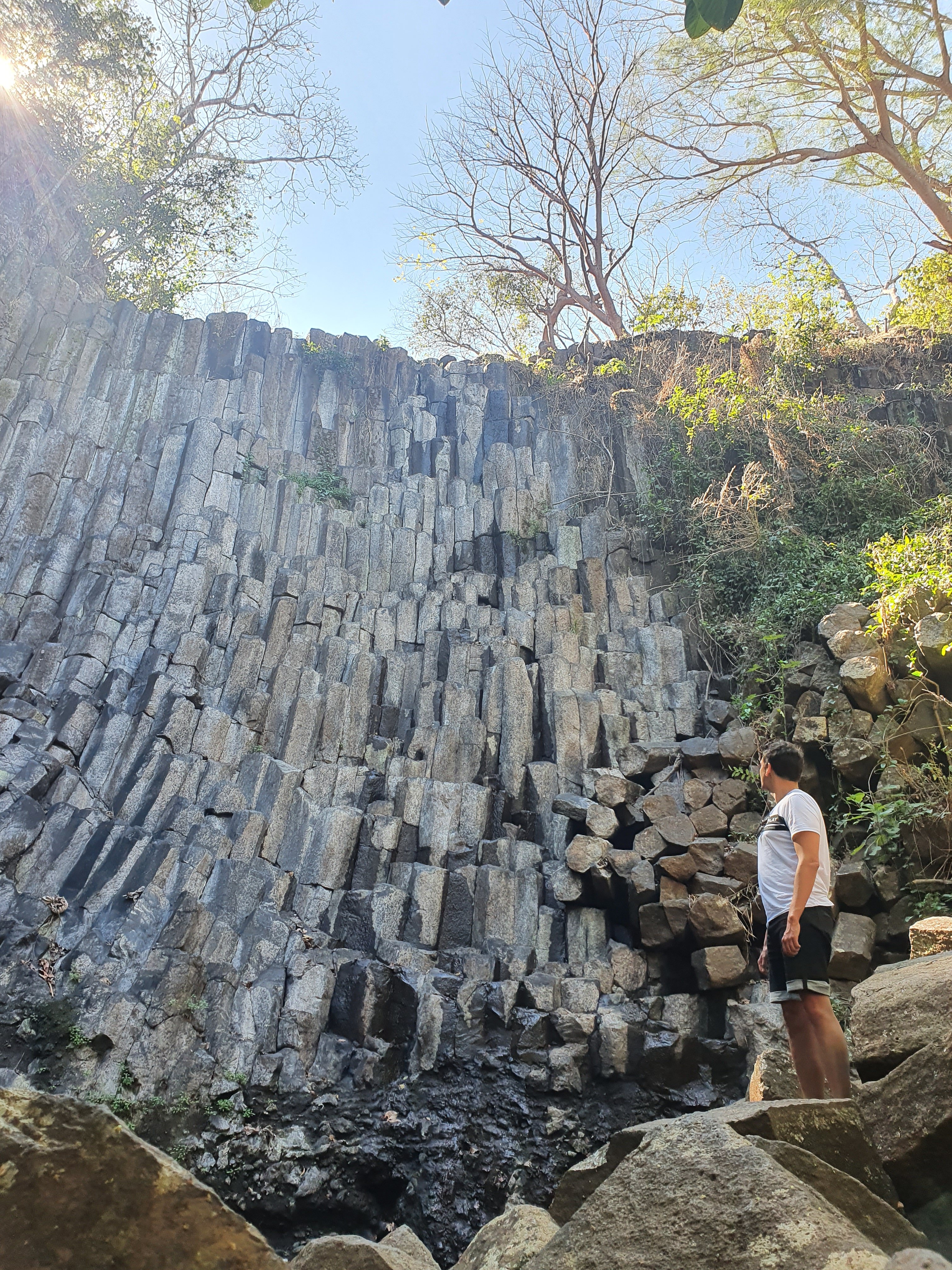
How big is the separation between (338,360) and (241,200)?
3.98m

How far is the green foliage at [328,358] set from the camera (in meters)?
12.4

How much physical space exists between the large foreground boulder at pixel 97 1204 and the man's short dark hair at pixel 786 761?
291 cm

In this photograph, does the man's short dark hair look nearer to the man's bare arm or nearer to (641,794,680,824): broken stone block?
the man's bare arm

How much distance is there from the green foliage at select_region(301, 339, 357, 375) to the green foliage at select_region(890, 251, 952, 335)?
7983mm

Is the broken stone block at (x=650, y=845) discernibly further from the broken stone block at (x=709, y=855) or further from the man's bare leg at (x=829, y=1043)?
the man's bare leg at (x=829, y=1043)

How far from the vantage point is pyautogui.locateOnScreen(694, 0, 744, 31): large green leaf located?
1397 millimetres

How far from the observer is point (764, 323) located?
12734mm

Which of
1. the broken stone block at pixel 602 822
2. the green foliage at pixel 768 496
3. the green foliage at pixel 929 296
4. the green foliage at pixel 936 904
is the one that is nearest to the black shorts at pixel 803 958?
the green foliage at pixel 936 904

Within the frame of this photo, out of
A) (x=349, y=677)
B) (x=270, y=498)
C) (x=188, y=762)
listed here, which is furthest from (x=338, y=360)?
(x=188, y=762)

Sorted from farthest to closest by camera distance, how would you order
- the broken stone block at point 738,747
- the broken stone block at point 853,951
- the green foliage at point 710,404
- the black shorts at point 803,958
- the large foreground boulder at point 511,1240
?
the green foliage at point 710,404, the broken stone block at point 738,747, the broken stone block at point 853,951, the black shorts at point 803,958, the large foreground boulder at point 511,1240

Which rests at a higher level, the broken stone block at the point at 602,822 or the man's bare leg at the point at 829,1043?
the broken stone block at the point at 602,822

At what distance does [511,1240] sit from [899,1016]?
1405 millimetres

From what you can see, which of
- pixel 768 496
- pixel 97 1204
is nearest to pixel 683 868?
pixel 768 496

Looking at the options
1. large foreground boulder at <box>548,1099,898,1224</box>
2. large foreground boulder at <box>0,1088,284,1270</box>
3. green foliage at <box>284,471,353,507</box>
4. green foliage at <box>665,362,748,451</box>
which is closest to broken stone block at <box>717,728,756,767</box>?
green foliage at <box>665,362,748,451</box>
